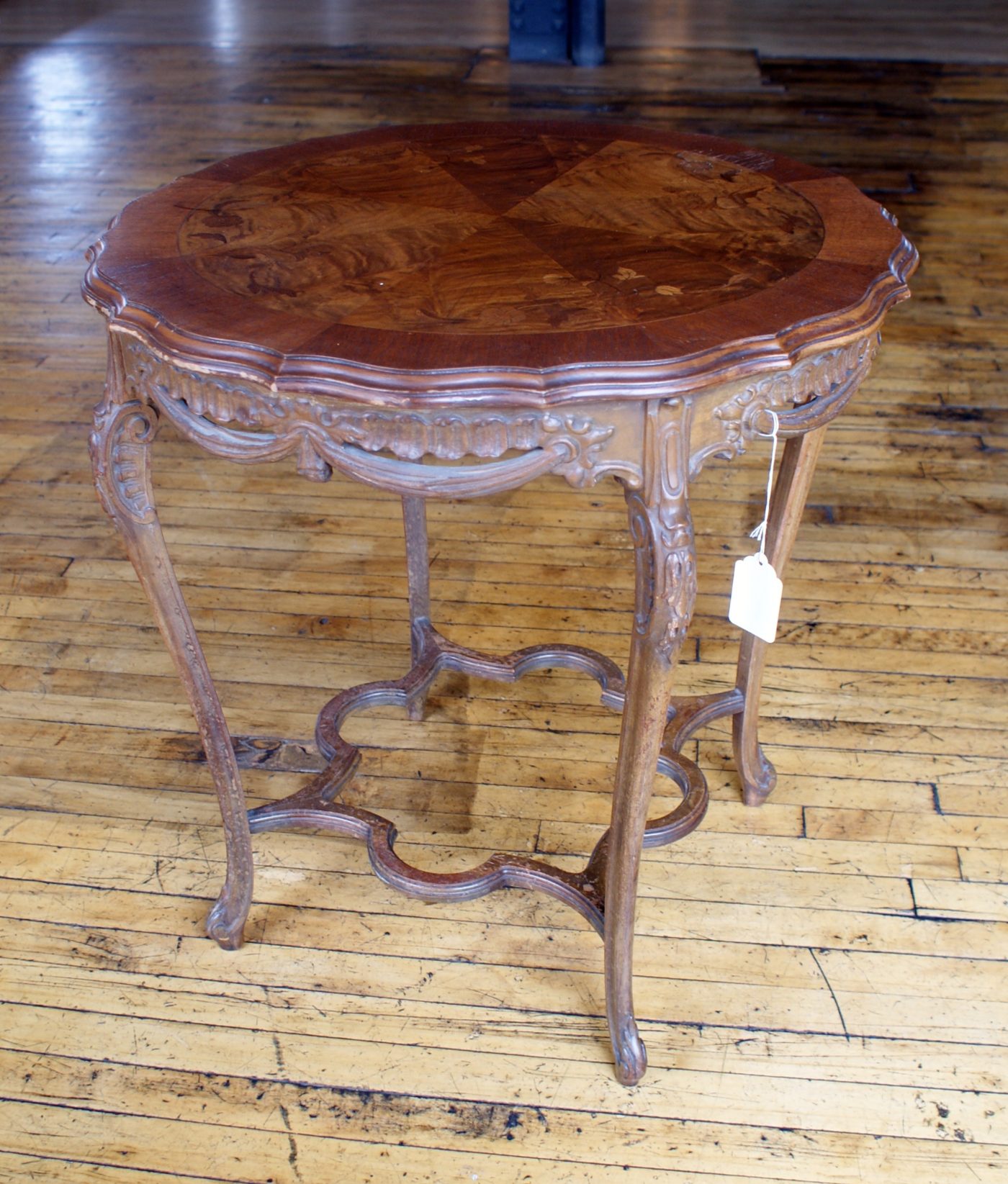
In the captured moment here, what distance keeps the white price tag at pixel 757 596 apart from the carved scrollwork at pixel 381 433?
249 mm

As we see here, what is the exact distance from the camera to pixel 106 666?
2.41 metres

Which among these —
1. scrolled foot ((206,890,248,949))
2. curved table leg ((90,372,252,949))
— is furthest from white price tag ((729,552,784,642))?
scrolled foot ((206,890,248,949))

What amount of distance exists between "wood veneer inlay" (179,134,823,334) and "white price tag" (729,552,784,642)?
0.30m

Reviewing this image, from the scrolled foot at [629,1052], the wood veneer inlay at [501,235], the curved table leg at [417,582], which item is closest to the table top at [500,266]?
the wood veneer inlay at [501,235]

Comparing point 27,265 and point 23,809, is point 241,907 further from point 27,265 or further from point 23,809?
point 27,265

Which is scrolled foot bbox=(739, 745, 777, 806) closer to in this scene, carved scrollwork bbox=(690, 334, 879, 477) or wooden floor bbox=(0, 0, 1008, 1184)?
wooden floor bbox=(0, 0, 1008, 1184)

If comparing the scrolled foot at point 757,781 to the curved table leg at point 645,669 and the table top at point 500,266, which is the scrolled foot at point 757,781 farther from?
the table top at point 500,266

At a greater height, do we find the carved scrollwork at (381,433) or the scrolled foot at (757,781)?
the carved scrollwork at (381,433)

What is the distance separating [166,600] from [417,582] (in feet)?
2.15

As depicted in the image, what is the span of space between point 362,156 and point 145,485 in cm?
64

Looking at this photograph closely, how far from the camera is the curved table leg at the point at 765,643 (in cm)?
172

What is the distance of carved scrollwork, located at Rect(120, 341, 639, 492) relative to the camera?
1212 mm

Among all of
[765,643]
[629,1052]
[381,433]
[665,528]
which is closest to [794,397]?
[665,528]

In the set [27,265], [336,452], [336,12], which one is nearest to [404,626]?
[336,452]
